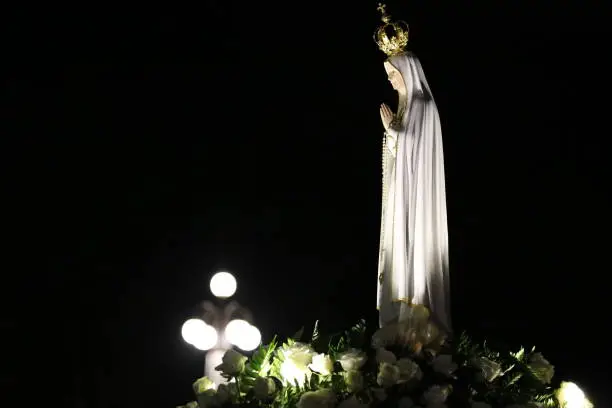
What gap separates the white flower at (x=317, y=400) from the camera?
14.9ft

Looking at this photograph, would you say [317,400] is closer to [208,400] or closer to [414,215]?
[208,400]

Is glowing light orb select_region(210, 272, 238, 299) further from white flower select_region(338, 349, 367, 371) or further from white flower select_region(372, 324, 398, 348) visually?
white flower select_region(338, 349, 367, 371)

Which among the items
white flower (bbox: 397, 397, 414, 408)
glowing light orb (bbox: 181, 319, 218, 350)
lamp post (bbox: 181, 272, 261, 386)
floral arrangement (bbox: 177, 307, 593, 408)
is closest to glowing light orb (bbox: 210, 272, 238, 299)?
lamp post (bbox: 181, 272, 261, 386)

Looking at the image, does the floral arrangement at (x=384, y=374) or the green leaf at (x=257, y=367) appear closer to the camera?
the floral arrangement at (x=384, y=374)

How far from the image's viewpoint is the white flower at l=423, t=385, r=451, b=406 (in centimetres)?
460

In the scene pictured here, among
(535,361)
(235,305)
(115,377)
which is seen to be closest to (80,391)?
(115,377)

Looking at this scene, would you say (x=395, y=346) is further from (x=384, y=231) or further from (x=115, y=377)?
(x=115, y=377)

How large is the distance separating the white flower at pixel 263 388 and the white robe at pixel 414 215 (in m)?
0.92

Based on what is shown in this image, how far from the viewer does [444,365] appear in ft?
15.6

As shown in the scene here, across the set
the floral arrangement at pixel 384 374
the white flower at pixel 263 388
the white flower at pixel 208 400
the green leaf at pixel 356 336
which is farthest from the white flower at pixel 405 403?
the white flower at pixel 208 400

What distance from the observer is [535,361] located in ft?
17.3

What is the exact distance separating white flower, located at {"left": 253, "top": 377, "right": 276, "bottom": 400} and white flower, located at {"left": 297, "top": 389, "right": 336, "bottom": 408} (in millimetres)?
217

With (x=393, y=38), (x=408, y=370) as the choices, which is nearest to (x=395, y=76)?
(x=393, y=38)

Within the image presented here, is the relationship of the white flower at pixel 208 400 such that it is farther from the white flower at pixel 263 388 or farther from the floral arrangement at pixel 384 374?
the white flower at pixel 263 388
